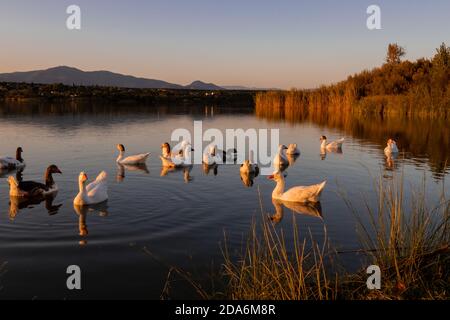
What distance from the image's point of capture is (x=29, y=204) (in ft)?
35.6

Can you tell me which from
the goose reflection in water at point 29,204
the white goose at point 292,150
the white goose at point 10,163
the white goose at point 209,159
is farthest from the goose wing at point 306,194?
the white goose at point 10,163

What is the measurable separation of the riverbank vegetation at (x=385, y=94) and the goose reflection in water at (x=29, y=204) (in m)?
33.9

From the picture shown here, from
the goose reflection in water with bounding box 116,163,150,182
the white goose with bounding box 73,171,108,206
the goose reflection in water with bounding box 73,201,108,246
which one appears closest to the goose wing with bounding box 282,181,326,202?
the goose reflection in water with bounding box 73,201,108,246

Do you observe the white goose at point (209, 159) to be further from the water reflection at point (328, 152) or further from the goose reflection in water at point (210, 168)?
the water reflection at point (328, 152)

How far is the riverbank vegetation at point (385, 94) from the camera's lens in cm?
3806

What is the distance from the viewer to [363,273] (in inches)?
237

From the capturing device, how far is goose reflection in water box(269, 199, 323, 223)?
10.2m

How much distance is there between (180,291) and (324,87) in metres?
48.7

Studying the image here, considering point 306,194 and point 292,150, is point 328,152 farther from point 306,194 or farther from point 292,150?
point 306,194

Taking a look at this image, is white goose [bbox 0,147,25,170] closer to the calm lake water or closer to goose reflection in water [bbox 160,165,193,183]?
the calm lake water

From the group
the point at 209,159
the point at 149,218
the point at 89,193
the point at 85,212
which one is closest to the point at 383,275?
the point at 149,218

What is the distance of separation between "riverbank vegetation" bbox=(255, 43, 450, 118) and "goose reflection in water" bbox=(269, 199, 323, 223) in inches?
1192

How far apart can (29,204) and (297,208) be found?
6.45m
